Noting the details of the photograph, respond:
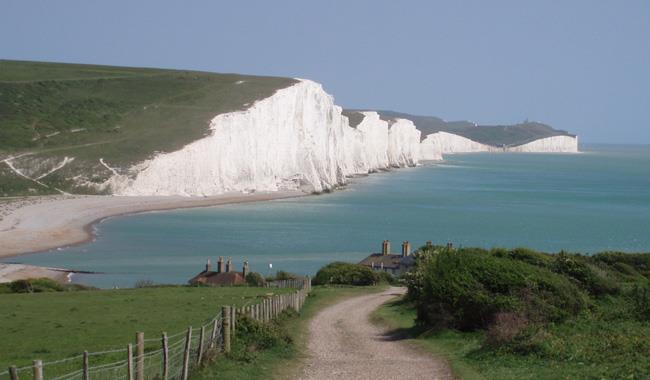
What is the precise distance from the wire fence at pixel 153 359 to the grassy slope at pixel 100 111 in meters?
55.2

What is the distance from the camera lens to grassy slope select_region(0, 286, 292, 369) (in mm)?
14883

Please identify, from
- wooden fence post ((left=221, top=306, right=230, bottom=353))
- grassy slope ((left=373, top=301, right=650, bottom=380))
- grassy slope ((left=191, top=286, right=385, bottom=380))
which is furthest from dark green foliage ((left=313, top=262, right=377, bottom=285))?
wooden fence post ((left=221, top=306, right=230, bottom=353))

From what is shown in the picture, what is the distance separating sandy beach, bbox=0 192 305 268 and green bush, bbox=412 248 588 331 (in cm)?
3006

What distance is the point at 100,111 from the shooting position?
9069cm

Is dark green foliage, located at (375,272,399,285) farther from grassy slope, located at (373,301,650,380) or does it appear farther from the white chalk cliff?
the white chalk cliff

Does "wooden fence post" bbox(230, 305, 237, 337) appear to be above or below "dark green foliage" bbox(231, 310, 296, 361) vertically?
above

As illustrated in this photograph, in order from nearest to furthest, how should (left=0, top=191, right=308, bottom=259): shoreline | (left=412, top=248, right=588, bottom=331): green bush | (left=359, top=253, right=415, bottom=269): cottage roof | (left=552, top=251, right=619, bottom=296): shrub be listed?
(left=412, top=248, right=588, bottom=331): green bush → (left=552, top=251, right=619, bottom=296): shrub → (left=359, top=253, right=415, bottom=269): cottage roof → (left=0, top=191, right=308, bottom=259): shoreline

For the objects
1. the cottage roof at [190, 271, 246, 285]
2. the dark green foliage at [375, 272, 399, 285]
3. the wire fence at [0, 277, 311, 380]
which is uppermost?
the wire fence at [0, 277, 311, 380]

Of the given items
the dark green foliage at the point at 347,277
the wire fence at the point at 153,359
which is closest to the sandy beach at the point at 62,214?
the dark green foliage at the point at 347,277

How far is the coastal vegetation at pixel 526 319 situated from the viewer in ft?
39.2

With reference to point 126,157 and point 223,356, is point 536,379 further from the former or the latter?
point 126,157

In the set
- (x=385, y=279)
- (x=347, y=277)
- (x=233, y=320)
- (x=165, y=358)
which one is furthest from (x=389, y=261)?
(x=165, y=358)

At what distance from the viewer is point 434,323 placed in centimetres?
1684

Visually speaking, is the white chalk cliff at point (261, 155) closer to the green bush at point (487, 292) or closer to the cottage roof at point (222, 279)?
the cottage roof at point (222, 279)
